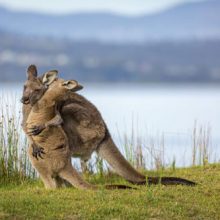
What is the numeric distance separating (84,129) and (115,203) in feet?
4.72

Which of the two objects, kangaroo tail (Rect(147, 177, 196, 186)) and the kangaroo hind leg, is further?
kangaroo tail (Rect(147, 177, 196, 186))

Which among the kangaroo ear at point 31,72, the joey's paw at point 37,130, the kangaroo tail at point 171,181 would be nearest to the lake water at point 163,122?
the kangaroo ear at point 31,72

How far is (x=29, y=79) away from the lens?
956cm

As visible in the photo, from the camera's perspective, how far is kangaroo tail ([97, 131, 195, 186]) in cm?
949

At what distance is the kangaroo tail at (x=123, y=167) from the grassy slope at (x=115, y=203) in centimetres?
17

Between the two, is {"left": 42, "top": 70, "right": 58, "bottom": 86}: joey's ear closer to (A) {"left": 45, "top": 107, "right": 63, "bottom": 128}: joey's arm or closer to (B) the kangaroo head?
(B) the kangaroo head

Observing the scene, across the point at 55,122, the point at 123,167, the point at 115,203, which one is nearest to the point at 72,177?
the point at 55,122

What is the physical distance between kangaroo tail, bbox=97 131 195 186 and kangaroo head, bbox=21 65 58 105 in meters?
0.98

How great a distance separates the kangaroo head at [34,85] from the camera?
30.9ft

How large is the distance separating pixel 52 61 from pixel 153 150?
11855 cm

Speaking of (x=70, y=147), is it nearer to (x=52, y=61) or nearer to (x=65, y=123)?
(x=65, y=123)

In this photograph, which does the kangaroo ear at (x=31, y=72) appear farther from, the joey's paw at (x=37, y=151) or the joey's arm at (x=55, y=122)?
the joey's paw at (x=37, y=151)

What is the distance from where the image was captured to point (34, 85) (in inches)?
374

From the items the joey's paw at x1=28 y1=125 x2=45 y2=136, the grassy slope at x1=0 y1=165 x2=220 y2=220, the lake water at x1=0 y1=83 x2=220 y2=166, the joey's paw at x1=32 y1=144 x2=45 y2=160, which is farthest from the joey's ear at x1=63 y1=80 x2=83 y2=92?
the lake water at x1=0 y1=83 x2=220 y2=166
